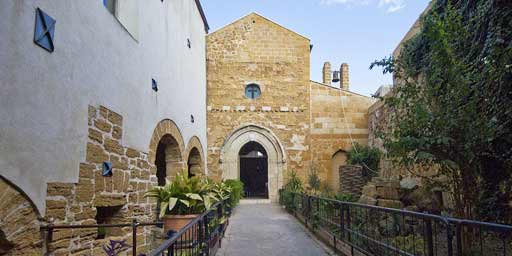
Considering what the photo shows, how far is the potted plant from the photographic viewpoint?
18.2 feet

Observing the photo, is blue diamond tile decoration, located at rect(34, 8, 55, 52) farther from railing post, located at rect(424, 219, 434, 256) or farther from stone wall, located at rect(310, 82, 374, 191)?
stone wall, located at rect(310, 82, 374, 191)

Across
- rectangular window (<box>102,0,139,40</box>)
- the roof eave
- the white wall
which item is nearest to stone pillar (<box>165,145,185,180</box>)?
the white wall

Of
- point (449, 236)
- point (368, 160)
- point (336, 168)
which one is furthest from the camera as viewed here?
point (336, 168)

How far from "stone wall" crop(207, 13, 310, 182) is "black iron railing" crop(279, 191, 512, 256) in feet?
27.2

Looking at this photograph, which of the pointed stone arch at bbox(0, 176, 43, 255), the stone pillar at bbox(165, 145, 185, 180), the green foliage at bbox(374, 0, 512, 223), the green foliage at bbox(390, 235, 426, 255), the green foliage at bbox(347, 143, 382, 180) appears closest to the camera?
the pointed stone arch at bbox(0, 176, 43, 255)

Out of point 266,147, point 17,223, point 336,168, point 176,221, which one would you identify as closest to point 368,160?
point 336,168

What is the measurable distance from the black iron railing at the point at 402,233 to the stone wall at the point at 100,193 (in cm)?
338

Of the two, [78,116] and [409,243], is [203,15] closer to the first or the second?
[78,116]

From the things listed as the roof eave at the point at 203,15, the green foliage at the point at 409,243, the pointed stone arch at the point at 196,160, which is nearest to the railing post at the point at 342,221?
the green foliage at the point at 409,243

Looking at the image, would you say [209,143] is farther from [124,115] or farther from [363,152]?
[124,115]

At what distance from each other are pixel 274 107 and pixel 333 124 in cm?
255

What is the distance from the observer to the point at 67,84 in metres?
4.37

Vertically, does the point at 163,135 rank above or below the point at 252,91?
below

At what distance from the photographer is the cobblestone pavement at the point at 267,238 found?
236 inches
